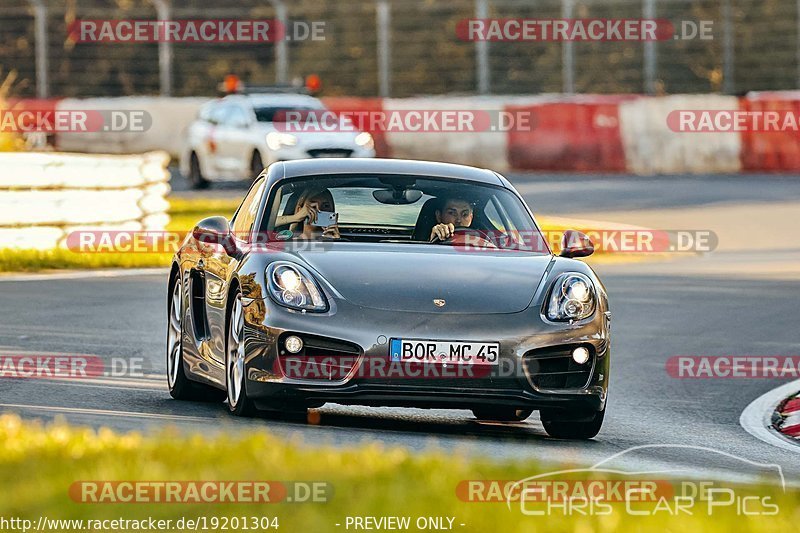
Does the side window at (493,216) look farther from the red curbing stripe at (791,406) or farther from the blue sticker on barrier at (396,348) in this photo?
the red curbing stripe at (791,406)

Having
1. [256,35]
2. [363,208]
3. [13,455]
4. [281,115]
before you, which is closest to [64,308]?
[363,208]

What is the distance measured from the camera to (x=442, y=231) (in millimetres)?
9898

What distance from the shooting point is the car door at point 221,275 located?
31.3 ft

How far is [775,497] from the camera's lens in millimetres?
6121

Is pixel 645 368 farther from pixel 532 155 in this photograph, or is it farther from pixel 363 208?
pixel 532 155

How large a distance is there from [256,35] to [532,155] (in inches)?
441

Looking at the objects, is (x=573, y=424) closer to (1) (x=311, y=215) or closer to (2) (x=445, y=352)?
(2) (x=445, y=352)

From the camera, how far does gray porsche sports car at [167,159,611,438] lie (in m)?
8.63

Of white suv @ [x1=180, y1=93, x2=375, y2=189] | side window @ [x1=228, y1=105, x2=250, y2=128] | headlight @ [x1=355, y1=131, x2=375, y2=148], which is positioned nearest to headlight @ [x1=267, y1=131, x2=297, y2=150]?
white suv @ [x1=180, y1=93, x2=375, y2=189]

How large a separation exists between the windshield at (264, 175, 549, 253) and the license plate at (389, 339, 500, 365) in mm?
1212

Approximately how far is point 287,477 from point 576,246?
156 inches

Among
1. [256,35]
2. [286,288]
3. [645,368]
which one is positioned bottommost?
[645,368]

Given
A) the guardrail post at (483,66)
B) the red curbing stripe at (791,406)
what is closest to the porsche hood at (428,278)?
the red curbing stripe at (791,406)

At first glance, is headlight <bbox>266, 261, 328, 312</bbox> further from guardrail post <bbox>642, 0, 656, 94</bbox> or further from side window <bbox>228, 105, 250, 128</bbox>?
guardrail post <bbox>642, 0, 656, 94</bbox>
